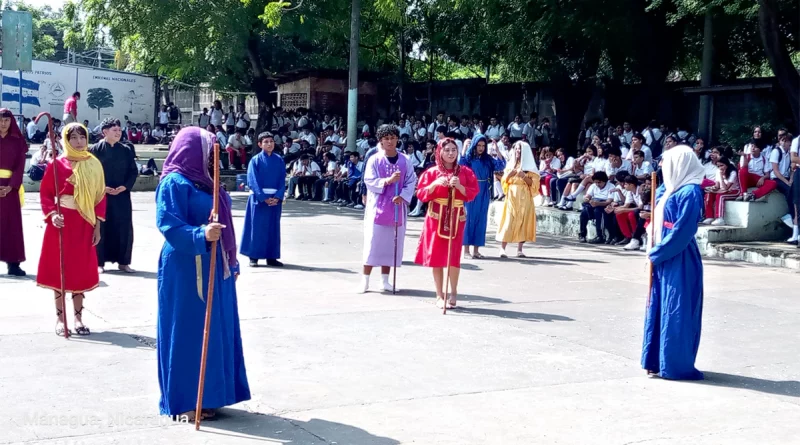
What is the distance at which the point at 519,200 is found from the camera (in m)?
13.9

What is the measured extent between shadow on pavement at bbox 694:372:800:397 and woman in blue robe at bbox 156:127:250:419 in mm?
3438

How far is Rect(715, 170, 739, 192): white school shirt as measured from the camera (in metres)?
15.5

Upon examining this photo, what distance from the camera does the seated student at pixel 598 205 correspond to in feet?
52.9

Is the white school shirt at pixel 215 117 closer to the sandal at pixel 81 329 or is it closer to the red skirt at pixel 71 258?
the red skirt at pixel 71 258

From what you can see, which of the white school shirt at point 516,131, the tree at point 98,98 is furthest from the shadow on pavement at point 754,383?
the tree at point 98,98

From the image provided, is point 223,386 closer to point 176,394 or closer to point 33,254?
point 176,394

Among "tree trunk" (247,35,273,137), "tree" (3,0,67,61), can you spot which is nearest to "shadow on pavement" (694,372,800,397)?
"tree trunk" (247,35,273,137)

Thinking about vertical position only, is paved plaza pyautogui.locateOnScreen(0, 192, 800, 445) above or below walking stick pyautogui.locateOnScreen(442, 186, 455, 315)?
below

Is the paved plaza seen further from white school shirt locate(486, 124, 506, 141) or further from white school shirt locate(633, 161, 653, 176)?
white school shirt locate(486, 124, 506, 141)

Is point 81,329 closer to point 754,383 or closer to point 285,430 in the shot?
point 285,430

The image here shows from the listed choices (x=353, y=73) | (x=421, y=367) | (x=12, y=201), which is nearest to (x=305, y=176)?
(x=353, y=73)

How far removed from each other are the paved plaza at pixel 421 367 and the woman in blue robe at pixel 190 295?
0.22 m

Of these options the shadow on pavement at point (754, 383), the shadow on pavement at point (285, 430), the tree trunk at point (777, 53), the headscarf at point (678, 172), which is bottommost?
the shadow on pavement at point (285, 430)

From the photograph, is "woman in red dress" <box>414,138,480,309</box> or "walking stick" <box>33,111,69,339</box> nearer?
"walking stick" <box>33,111,69,339</box>
